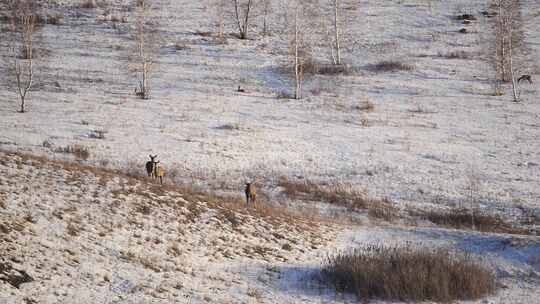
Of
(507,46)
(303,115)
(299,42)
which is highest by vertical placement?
(299,42)

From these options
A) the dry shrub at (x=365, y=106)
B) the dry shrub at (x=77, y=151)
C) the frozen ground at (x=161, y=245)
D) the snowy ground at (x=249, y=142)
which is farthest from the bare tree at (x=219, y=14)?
the frozen ground at (x=161, y=245)

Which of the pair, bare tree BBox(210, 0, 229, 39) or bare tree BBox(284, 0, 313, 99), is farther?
bare tree BBox(210, 0, 229, 39)

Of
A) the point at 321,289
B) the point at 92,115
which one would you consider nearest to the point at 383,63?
the point at 92,115

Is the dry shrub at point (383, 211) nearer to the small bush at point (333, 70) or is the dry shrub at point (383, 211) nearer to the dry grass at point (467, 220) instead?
the dry grass at point (467, 220)

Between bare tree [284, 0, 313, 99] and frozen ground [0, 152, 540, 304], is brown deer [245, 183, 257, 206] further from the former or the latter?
bare tree [284, 0, 313, 99]

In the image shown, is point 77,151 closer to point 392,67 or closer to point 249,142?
point 249,142

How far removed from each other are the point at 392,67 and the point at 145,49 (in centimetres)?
2109

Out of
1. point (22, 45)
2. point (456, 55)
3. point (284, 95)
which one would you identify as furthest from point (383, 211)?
point (22, 45)

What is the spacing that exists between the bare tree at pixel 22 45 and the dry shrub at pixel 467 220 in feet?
82.1

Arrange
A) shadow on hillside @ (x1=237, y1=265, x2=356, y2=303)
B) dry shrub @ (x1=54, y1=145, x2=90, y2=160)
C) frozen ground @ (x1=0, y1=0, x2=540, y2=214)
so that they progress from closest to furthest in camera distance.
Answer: shadow on hillside @ (x1=237, y1=265, x2=356, y2=303)
dry shrub @ (x1=54, y1=145, x2=90, y2=160)
frozen ground @ (x1=0, y1=0, x2=540, y2=214)

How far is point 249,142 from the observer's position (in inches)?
1245

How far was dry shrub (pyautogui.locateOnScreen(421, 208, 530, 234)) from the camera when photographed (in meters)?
20.5

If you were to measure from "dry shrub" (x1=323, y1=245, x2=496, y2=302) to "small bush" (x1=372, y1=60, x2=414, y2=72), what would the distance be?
3729 cm

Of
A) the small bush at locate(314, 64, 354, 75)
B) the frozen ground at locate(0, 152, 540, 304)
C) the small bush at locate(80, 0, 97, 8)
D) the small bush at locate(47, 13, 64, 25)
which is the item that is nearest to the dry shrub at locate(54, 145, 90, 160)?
the frozen ground at locate(0, 152, 540, 304)
